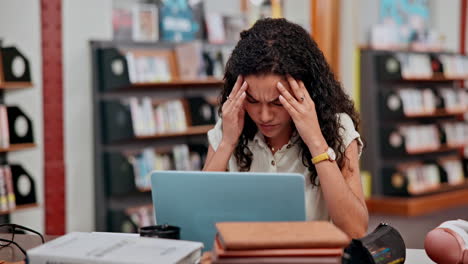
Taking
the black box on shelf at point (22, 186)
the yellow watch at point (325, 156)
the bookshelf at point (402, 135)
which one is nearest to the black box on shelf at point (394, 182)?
the bookshelf at point (402, 135)

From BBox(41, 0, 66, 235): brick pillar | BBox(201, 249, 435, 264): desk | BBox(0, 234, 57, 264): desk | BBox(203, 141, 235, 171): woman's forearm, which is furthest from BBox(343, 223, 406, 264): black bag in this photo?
BBox(41, 0, 66, 235): brick pillar

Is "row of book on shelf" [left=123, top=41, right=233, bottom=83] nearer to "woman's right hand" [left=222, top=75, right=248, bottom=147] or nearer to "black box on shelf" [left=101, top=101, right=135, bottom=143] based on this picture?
"black box on shelf" [left=101, top=101, right=135, bottom=143]

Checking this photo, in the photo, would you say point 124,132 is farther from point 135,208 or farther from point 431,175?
point 431,175

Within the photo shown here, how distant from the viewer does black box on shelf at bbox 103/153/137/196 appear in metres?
5.67

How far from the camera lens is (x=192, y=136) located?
21.2 ft

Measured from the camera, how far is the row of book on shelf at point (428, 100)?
26.4 ft

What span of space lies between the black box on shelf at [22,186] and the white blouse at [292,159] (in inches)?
104

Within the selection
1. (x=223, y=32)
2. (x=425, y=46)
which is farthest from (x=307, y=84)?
(x=425, y=46)

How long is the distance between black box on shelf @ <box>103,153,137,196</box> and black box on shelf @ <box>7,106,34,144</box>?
0.88 meters

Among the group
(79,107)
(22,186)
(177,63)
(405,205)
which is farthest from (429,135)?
(22,186)

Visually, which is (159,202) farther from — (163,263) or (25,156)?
(25,156)

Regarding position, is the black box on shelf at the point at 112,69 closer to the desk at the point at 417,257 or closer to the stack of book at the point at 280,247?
the desk at the point at 417,257

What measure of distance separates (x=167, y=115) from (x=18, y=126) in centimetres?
149

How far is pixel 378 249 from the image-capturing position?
1.79 m
